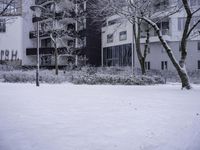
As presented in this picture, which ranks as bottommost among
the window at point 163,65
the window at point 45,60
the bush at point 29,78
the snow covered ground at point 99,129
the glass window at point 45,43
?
the snow covered ground at point 99,129

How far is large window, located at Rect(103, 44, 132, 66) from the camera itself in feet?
134

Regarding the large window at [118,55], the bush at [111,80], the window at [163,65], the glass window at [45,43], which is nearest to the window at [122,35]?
the large window at [118,55]

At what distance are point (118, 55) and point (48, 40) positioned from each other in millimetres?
13417

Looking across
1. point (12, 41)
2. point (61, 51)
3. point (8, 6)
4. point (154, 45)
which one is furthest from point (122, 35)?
point (8, 6)

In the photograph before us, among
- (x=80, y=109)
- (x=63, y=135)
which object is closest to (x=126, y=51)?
(x=80, y=109)

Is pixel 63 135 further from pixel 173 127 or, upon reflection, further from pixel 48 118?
pixel 173 127

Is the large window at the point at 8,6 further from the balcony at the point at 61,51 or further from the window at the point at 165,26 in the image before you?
the window at the point at 165,26

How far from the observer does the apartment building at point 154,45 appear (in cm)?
3784

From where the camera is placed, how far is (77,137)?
5.34 m

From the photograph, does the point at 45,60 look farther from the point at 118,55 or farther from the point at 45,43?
the point at 118,55

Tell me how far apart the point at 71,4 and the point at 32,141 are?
108 feet

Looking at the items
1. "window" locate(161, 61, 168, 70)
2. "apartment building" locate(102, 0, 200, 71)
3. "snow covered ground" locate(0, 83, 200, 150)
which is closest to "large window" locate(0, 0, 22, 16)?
"apartment building" locate(102, 0, 200, 71)

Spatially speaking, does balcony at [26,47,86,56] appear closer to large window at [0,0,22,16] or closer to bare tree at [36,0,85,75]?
bare tree at [36,0,85,75]

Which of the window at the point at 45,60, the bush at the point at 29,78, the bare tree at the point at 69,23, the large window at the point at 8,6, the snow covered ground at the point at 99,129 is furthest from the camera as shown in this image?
the window at the point at 45,60
